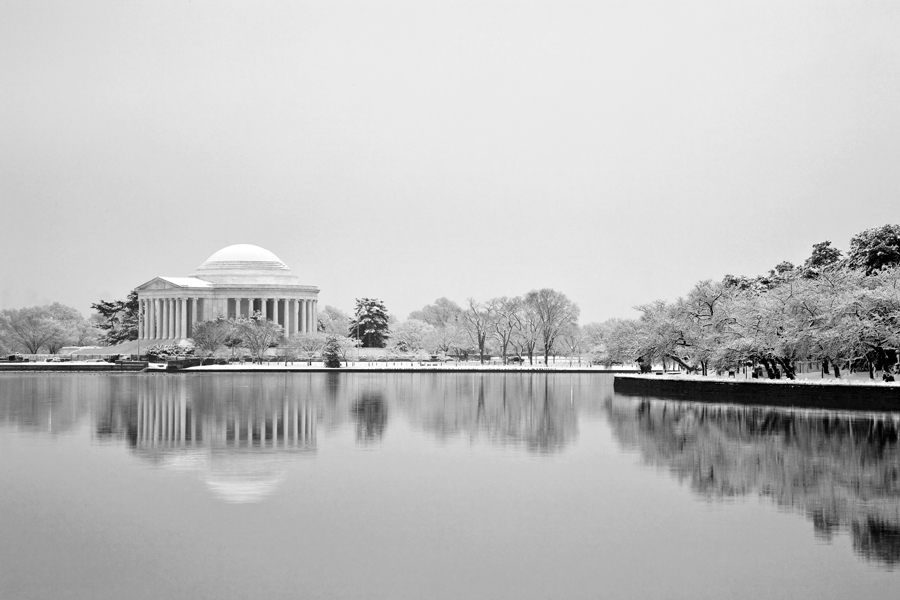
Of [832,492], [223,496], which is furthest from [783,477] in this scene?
[223,496]

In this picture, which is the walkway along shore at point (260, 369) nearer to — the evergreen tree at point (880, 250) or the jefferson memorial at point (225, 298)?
the jefferson memorial at point (225, 298)

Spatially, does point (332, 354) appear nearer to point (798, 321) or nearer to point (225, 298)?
point (225, 298)

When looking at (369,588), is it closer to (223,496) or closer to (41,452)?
(223,496)

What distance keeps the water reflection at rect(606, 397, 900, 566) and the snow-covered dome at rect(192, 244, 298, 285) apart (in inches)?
3759

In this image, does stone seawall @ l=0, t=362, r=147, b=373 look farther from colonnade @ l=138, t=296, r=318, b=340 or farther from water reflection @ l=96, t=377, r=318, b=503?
water reflection @ l=96, t=377, r=318, b=503

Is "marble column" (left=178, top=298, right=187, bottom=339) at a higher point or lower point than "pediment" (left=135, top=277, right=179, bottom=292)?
lower

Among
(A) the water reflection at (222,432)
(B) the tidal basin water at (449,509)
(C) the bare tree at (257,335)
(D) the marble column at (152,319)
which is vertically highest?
(D) the marble column at (152,319)

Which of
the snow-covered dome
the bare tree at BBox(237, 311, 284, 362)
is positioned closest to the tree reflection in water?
the bare tree at BBox(237, 311, 284, 362)

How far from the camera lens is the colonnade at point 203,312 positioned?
12631cm

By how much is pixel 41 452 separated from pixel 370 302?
100 metres

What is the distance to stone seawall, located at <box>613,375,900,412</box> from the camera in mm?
40188

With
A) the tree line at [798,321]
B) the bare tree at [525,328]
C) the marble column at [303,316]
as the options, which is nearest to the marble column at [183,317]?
the marble column at [303,316]

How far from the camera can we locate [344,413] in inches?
1601

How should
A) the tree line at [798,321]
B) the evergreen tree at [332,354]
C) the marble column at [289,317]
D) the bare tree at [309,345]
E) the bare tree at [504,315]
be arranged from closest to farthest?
1. the tree line at [798,321]
2. the evergreen tree at [332,354]
3. the bare tree at [309,345]
4. the bare tree at [504,315]
5. the marble column at [289,317]
